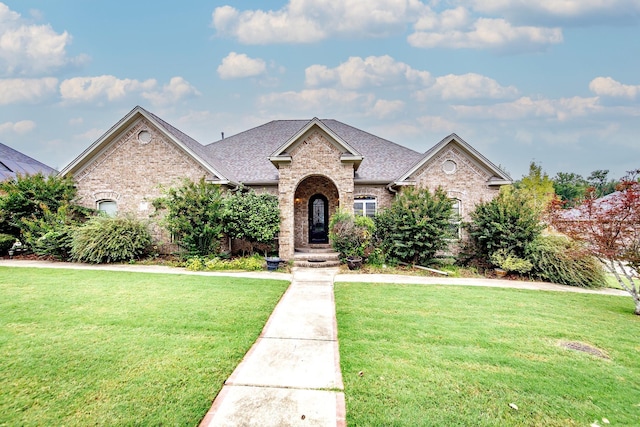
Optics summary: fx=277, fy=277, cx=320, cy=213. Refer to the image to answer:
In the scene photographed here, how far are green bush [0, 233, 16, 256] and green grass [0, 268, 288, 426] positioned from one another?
755 centimetres

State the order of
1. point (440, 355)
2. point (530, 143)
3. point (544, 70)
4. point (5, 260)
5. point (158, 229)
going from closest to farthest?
1. point (440, 355)
2. point (5, 260)
3. point (158, 229)
4. point (544, 70)
5. point (530, 143)

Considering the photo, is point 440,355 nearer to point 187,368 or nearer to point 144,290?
point 187,368

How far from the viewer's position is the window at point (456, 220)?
1198cm

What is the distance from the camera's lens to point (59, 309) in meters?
5.68

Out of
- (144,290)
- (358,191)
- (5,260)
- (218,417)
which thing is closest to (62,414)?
(218,417)

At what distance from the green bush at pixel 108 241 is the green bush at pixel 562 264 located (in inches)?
630

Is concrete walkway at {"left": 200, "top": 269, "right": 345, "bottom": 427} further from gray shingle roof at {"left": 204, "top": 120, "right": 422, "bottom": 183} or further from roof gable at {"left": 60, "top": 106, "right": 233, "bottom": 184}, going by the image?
gray shingle roof at {"left": 204, "top": 120, "right": 422, "bottom": 183}

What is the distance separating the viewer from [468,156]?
539 inches

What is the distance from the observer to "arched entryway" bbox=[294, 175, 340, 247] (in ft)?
52.4

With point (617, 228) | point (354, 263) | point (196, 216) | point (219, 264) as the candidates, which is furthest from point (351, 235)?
point (617, 228)

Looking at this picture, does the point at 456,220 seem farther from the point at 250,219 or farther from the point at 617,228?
the point at 250,219

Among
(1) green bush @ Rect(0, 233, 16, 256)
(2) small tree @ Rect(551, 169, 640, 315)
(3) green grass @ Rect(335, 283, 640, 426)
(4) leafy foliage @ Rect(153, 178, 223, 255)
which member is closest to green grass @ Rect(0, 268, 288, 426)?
(3) green grass @ Rect(335, 283, 640, 426)

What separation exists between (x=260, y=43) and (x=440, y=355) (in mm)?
20934

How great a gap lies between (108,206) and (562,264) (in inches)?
792
